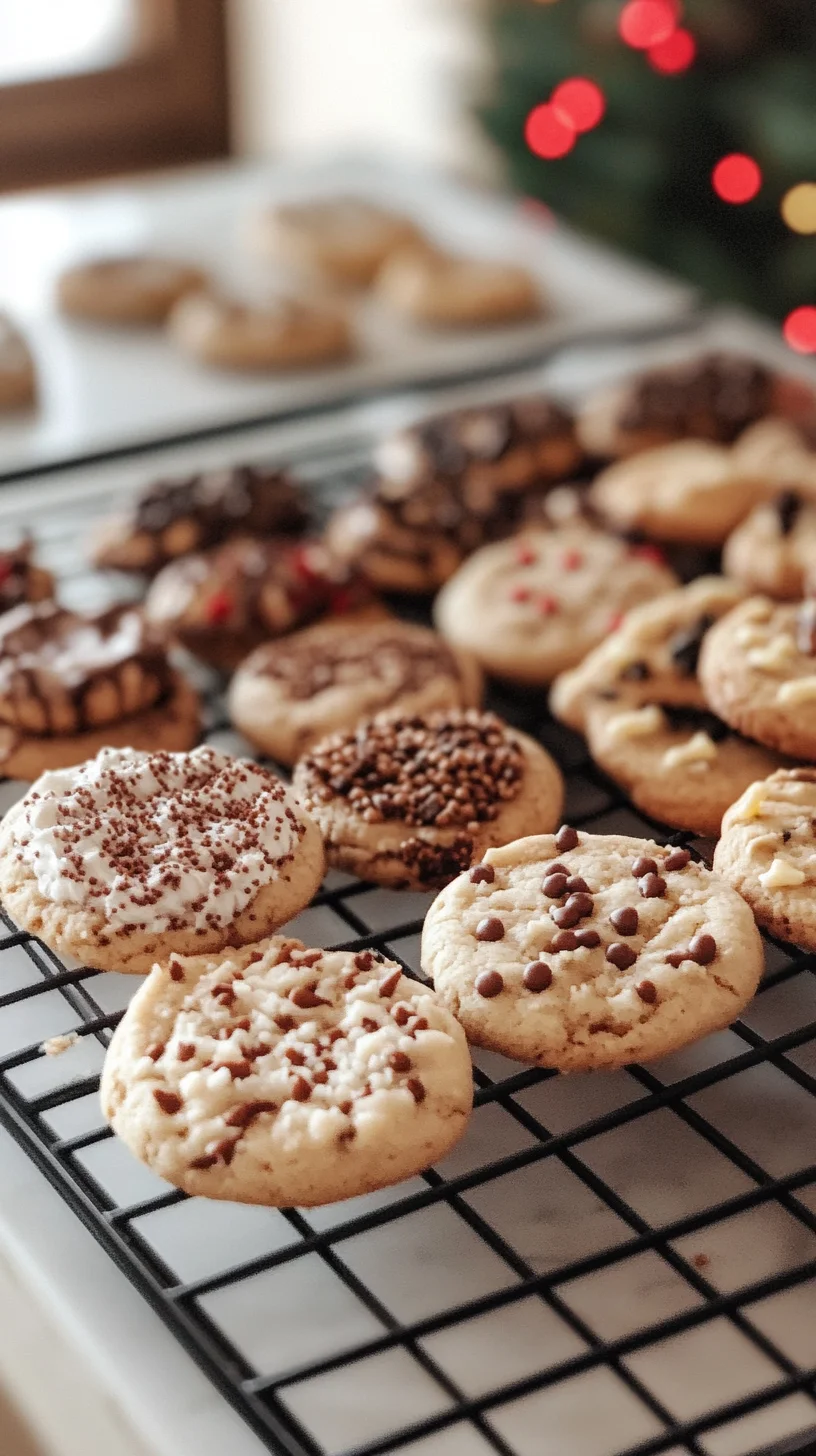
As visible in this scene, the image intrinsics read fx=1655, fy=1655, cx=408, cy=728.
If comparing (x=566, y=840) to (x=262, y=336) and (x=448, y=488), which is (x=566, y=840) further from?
(x=262, y=336)

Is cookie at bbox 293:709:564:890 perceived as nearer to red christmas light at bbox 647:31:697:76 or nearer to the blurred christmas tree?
the blurred christmas tree

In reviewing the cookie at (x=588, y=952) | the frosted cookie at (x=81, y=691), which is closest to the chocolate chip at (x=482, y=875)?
the cookie at (x=588, y=952)

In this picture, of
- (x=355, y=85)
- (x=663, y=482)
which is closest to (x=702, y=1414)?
(x=663, y=482)

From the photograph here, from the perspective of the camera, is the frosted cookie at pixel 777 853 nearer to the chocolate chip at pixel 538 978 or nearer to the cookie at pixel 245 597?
the chocolate chip at pixel 538 978

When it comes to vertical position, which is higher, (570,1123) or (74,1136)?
(74,1136)

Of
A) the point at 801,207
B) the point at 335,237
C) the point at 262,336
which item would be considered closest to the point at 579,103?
the point at 801,207

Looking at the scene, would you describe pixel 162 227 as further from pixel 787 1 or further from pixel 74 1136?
pixel 74 1136
